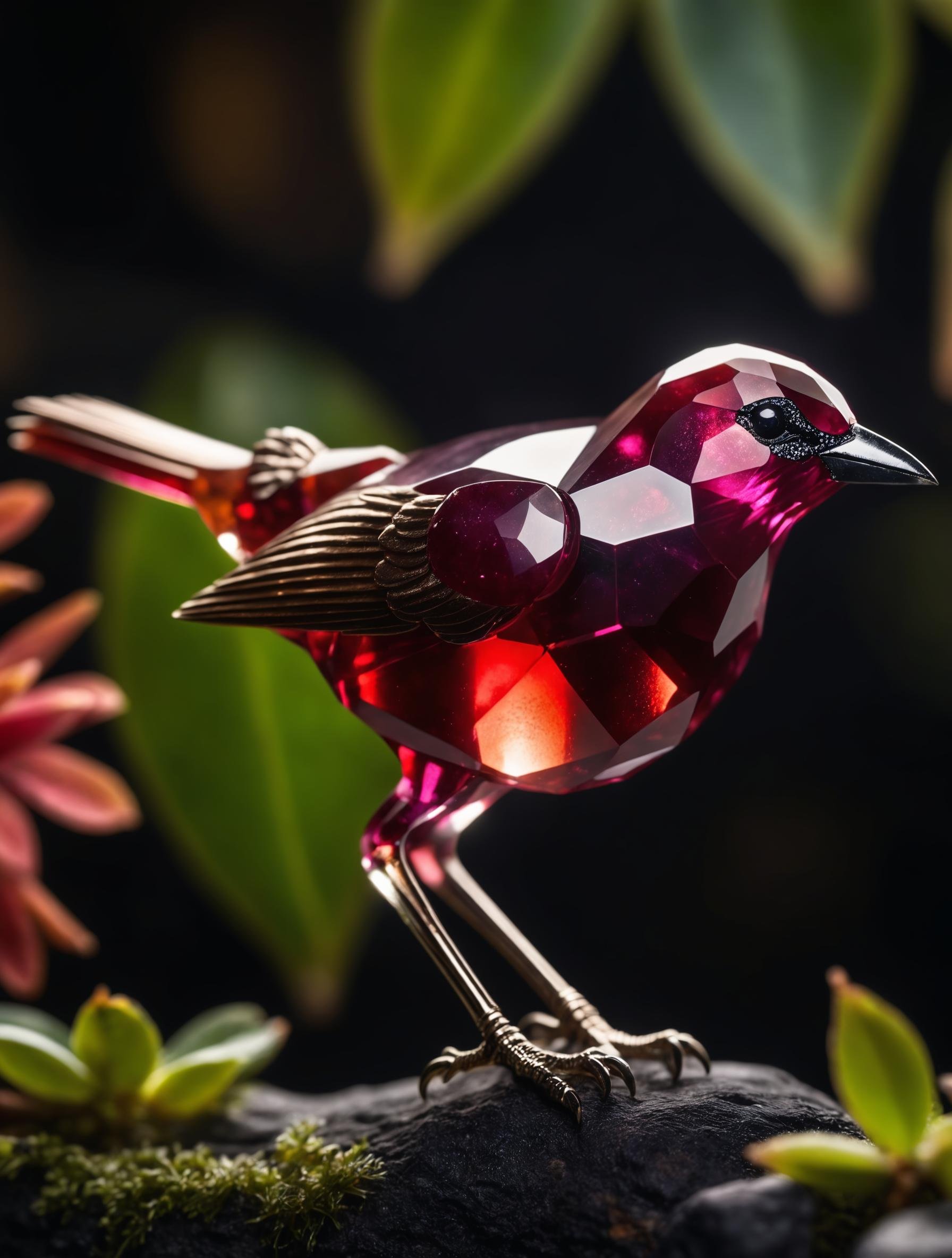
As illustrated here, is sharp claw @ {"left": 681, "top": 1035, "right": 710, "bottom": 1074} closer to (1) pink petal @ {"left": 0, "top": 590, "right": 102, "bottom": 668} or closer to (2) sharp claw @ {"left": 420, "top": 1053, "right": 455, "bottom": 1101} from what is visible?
(2) sharp claw @ {"left": 420, "top": 1053, "right": 455, "bottom": 1101}

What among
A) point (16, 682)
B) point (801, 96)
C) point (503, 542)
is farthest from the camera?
point (801, 96)

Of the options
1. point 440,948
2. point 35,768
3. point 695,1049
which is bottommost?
point 695,1049

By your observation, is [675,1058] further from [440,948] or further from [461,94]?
[461,94]

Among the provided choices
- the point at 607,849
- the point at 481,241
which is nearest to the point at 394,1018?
the point at 607,849

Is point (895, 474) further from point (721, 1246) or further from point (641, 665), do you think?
point (721, 1246)

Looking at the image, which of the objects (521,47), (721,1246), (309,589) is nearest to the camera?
(721,1246)

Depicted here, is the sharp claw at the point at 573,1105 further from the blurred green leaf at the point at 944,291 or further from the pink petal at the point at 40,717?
the blurred green leaf at the point at 944,291

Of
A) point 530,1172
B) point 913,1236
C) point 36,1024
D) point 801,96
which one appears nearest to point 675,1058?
point 530,1172
